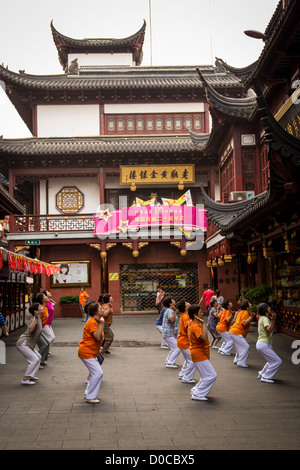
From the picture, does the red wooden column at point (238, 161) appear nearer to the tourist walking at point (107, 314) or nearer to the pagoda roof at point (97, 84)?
the tourist walking at point (107, 314)

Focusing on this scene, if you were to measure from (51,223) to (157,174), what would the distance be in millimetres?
6310

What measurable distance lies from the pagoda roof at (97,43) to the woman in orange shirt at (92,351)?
1078 inches

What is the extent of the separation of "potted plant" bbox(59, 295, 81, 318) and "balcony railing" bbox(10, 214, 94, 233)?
3566 millimetres

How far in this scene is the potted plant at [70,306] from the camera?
81.7 feet

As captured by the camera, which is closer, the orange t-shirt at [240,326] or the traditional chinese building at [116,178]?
the orange t-shirt at [240,326]

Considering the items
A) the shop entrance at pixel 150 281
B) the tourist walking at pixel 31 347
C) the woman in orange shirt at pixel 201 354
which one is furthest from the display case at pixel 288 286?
the shop entrance at pixel 150 281

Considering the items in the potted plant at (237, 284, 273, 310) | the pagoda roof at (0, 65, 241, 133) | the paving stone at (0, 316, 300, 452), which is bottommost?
the paving stone at (0, 316, 300, 452)

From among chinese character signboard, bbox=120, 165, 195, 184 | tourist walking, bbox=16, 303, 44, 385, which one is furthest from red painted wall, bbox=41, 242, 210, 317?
tourist walking, bbox=16, 303, 44, 385

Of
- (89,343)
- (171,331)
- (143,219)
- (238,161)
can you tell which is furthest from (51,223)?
(89,343)

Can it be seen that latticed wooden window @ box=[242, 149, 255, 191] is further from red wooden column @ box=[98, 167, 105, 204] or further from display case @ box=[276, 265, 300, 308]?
red wooden column @ box=[98, 167, 105, 204]

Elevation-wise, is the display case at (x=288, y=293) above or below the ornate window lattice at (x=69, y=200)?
below

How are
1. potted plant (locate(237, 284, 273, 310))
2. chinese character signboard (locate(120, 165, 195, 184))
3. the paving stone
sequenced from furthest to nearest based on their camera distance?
chinese character signboard (locate(120, 165, 195, 184)) → potted plant (locate(237, 284, 273, 310)) → the paving stone

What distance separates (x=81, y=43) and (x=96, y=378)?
28.2 meters

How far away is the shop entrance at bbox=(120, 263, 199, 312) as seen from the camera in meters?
25.8
